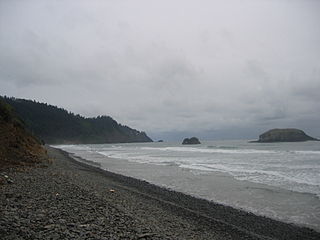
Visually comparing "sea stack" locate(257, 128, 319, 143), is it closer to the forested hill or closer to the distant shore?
the forested hill

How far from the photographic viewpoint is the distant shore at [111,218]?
678cm

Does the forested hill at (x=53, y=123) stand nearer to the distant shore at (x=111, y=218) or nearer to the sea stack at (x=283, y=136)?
the sea stack at (x=283, y=136)

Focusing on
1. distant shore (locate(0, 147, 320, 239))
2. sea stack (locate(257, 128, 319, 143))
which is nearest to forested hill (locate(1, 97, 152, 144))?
sea stack (locate(257, 128, 319, 143))

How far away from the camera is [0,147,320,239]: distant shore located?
6777 millimetres

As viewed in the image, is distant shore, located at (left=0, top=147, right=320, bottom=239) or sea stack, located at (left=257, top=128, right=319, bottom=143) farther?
sea stack, located at (left=257, top=128, right=319, bottom=143)

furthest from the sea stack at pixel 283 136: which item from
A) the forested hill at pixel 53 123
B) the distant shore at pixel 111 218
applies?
the distant shore at pixel 111 218

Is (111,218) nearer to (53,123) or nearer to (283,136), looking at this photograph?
(283,136)

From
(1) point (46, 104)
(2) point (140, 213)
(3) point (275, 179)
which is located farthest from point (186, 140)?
(2) point (140, 213)

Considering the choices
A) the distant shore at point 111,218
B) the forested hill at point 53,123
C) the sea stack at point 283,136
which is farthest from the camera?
the forested hill at point 53,123

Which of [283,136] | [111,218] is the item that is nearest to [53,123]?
[283,136]

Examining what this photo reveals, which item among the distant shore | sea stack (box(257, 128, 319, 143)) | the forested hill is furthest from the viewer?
the forested hill

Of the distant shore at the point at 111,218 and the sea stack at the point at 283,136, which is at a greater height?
the sea stack at the point at 283,136

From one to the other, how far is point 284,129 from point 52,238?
15242cm

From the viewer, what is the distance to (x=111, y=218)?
8078 millimetres
